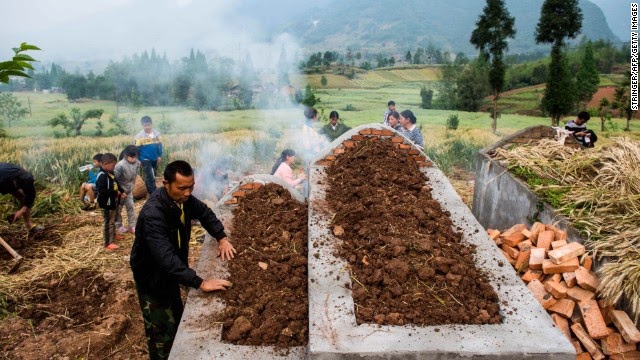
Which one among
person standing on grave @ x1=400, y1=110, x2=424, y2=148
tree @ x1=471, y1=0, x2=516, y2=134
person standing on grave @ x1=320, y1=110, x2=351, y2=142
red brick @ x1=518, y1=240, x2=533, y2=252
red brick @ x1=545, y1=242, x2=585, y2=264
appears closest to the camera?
red brick @ x1=545, y1=242, x2=585, y2=264

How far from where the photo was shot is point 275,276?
3590 mm

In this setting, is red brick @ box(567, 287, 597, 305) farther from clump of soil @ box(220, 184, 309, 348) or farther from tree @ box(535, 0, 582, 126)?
tree @ box(535, 0, 582, 126)

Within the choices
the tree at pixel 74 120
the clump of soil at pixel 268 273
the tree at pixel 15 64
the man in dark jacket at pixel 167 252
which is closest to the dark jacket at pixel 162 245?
the man in dark jacket at pixel 167 252

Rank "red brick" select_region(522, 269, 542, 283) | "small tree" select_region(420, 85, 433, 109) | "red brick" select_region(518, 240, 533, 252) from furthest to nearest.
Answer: "small tree" select_region(420, 85, 433, 109), "red brick" select_region(518, 240, 533, 252), "red brick" select_region(522, 269, 542, 283)

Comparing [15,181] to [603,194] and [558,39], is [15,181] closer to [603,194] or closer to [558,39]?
[603,194]

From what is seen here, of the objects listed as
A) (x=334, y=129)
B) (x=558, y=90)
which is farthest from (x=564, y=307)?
(x=558, y=90)

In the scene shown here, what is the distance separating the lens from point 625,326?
3.42m

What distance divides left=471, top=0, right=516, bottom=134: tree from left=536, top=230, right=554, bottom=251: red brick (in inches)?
746

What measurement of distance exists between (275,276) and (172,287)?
34.0 inches

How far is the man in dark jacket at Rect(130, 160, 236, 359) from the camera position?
3.16 meters

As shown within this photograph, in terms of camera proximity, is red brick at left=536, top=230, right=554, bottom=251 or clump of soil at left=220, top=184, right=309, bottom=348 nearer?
clump of soil at left=220, top=184, right=309, bottom=348

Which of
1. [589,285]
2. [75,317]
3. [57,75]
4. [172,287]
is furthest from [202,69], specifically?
[589,285]

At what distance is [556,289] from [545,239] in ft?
2.25

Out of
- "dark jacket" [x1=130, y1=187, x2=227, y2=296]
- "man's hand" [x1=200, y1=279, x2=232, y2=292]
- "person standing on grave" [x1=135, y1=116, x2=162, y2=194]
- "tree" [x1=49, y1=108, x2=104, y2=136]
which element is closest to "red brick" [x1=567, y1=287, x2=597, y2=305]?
"man's hand" [x1=200, y1=279, x2=232, y2=292]
